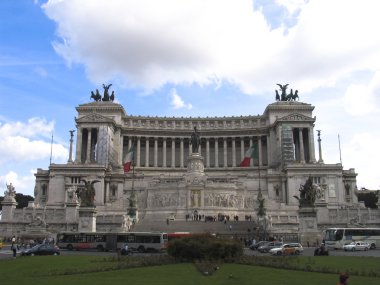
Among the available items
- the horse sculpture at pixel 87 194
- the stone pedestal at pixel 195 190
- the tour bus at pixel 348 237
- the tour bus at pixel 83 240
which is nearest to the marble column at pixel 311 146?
the stone pedestal at pixel 195 190

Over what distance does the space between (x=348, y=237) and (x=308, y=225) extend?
4377 mm

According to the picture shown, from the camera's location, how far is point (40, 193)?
9612cm

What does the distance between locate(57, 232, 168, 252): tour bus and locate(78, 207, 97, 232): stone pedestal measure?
3.81m

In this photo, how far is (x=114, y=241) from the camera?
46.2 meters

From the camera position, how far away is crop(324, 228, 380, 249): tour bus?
4778cm

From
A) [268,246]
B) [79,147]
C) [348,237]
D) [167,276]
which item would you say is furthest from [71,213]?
[167,276]

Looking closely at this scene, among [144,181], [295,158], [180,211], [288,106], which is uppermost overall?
[288,106]

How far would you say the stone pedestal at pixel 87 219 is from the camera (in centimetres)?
5172

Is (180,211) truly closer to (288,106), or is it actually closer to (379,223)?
(379,223)

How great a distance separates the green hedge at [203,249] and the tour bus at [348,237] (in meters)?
23.3

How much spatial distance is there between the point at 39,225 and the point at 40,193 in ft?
→ 125

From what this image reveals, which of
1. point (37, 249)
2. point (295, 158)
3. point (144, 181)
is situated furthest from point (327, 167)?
point (37, 249)

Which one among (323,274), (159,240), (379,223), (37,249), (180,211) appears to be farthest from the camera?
(180,211)

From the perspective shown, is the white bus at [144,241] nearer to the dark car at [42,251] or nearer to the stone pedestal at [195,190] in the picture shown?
the dark car at [42,251]
